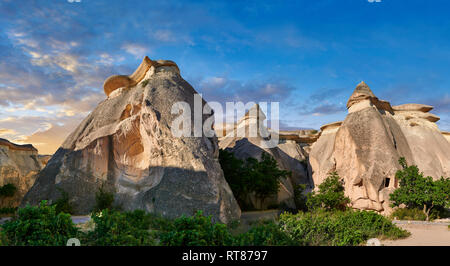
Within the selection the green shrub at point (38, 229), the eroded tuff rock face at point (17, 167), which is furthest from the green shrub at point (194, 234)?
the eroded tuff rock face at point (17, 167)

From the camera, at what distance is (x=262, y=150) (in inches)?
896

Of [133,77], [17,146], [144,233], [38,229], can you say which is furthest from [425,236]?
[17,146]

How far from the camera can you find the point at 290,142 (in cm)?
3216

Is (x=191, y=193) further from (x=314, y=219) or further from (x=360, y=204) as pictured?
(x=360, y=204)

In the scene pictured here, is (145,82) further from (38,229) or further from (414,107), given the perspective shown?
(414,107)

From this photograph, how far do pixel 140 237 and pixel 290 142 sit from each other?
1070 inches

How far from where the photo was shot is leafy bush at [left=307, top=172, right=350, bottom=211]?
1784cm

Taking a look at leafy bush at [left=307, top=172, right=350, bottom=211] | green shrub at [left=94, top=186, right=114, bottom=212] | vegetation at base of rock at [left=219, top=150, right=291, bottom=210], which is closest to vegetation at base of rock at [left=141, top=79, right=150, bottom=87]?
green shrub at [left=94, top=186, right=114, bottom=212]

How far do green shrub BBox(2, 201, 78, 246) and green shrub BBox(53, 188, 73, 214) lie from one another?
25.6ft

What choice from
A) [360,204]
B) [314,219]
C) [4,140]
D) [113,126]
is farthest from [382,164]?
[4,140]

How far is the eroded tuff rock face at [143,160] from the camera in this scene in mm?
11852

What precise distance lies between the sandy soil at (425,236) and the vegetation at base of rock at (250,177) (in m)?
8.19

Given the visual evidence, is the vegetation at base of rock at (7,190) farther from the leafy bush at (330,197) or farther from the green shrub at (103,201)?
the leafy bush at (330,197)

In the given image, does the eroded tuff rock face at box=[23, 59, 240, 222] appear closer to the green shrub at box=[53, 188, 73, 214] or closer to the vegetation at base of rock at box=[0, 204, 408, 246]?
the green shrub at box=[53, 188, 73, 214]
